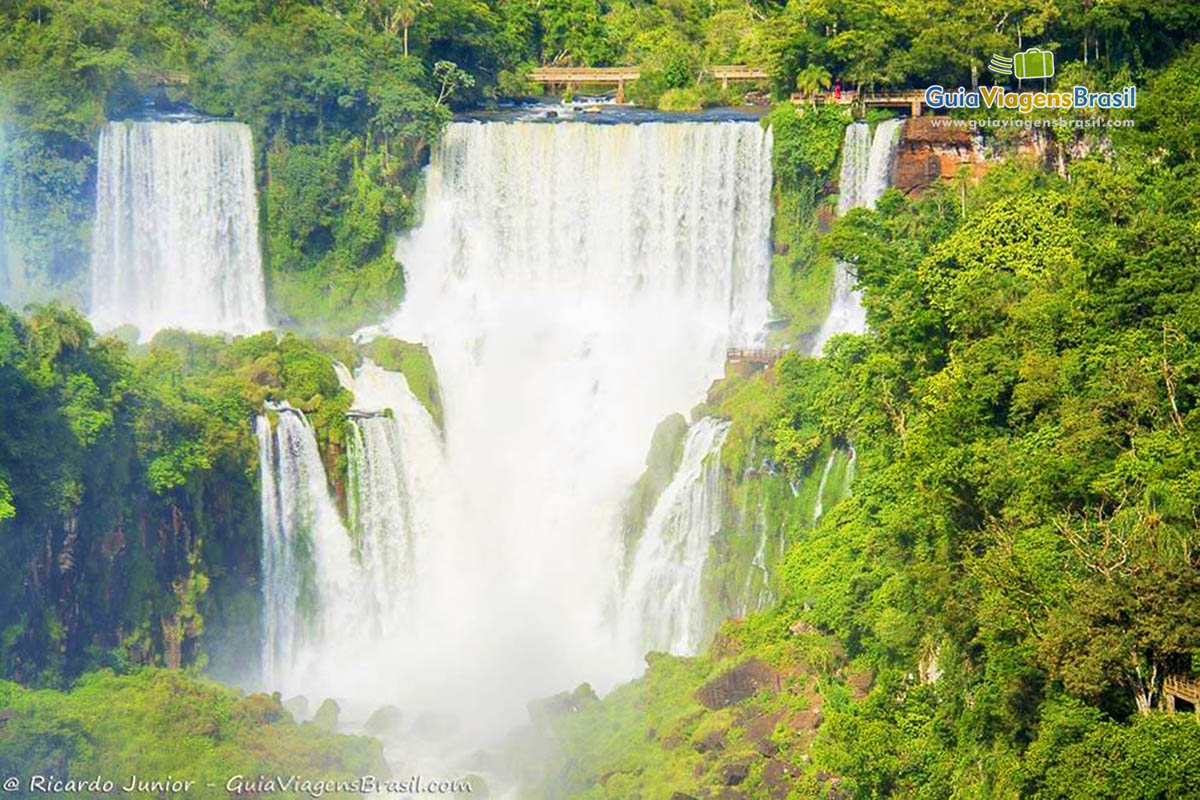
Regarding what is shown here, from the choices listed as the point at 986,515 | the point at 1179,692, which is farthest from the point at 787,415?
the point at 1179,692

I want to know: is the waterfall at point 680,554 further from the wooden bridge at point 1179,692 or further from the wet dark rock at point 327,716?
the wooden bridge at point 1179,692

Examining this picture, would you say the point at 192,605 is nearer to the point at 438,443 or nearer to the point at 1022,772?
the point at 438,443

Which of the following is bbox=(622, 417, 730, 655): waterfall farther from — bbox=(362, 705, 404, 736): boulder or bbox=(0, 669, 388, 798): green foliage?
bbox=(0, 669, 388, 798): green foliage

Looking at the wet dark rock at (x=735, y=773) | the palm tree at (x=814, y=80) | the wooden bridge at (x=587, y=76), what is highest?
the palm tree at (x=814, y=80)

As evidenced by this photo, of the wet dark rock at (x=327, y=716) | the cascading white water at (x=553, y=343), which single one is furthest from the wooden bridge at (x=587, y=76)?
the wet dark rock at (x=327, y=716)

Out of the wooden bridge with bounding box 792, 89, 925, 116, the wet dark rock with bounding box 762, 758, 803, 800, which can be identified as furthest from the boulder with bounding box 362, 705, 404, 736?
the wooden bridge with bounding box 792, 89, 925, 116
